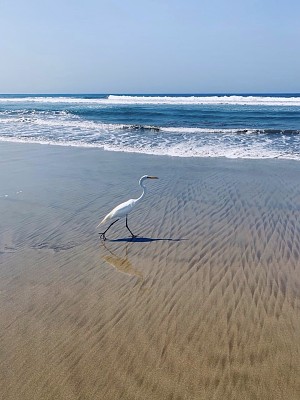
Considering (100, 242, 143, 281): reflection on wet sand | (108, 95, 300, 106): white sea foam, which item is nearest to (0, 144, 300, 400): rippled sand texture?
(100, 242, 143, 281): reflection on wet sand

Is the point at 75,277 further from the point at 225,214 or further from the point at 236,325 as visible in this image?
the point at 225,214

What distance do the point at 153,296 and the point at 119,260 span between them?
3.88 ft

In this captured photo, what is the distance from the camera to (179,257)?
5.78 meters

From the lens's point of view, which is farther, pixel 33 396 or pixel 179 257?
pixel 179 257

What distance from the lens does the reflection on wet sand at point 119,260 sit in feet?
17.8

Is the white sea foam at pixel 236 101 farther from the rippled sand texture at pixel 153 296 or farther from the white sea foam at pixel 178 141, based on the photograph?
the rippled sand texture at pixel 153 296

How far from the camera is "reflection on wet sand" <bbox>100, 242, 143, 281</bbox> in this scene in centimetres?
543

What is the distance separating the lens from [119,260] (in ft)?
19.1

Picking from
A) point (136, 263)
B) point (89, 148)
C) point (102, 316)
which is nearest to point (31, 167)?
point (89, 148)

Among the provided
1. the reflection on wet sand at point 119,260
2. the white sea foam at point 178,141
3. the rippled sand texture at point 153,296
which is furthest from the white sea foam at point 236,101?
the reflection on wet sand at point 119,260

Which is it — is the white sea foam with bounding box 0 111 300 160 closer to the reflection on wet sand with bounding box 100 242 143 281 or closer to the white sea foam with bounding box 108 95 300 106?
the reflection on wet sand with bounding box 100 242 143 281

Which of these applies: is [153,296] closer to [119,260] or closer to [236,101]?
[119,260]

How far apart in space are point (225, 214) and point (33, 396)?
504cm

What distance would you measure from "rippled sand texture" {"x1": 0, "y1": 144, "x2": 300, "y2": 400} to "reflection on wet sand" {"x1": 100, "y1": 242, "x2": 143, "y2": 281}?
15 millimetres
